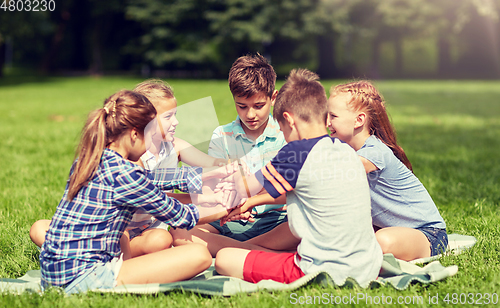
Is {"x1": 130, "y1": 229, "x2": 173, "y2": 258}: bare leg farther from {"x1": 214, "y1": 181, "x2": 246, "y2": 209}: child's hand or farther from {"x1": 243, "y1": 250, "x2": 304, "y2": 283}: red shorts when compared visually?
{"x1": 243, "y1": 250, "x2": 304, "y2": 283}: red shorts

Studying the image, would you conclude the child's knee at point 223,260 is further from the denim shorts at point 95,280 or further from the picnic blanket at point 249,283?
the denim shorts at point 95,280

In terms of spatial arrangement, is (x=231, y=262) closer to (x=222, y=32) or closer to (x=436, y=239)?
(x=436, y=239)

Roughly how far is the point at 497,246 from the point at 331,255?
1570mm

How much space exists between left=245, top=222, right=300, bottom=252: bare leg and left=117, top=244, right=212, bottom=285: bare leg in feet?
2.16

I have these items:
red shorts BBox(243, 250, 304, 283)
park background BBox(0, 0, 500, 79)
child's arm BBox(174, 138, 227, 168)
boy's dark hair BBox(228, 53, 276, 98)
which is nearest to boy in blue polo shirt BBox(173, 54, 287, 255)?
boy's dark hair BBox(228, 53, 276, 98)

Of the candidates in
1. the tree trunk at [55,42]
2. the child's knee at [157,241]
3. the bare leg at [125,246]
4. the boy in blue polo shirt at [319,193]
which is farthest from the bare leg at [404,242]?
the tree trunk at [55,42]

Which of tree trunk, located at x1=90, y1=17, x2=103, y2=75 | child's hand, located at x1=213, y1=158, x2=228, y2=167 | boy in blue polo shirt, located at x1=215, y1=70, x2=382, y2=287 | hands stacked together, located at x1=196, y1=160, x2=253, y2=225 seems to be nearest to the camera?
boy in blue polo shirt, located at x1=215, y1=70, x2=382, y2=287

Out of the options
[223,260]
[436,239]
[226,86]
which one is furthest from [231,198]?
[226,86]

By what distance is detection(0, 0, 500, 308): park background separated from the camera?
3.27 meters

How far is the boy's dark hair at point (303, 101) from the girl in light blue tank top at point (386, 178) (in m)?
0.67

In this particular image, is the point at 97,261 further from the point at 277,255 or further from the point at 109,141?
the point at 277,255

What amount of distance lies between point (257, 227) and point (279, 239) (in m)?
0.32

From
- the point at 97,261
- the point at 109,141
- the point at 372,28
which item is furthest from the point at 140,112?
the point at 372,28

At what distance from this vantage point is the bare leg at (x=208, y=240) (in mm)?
3223
